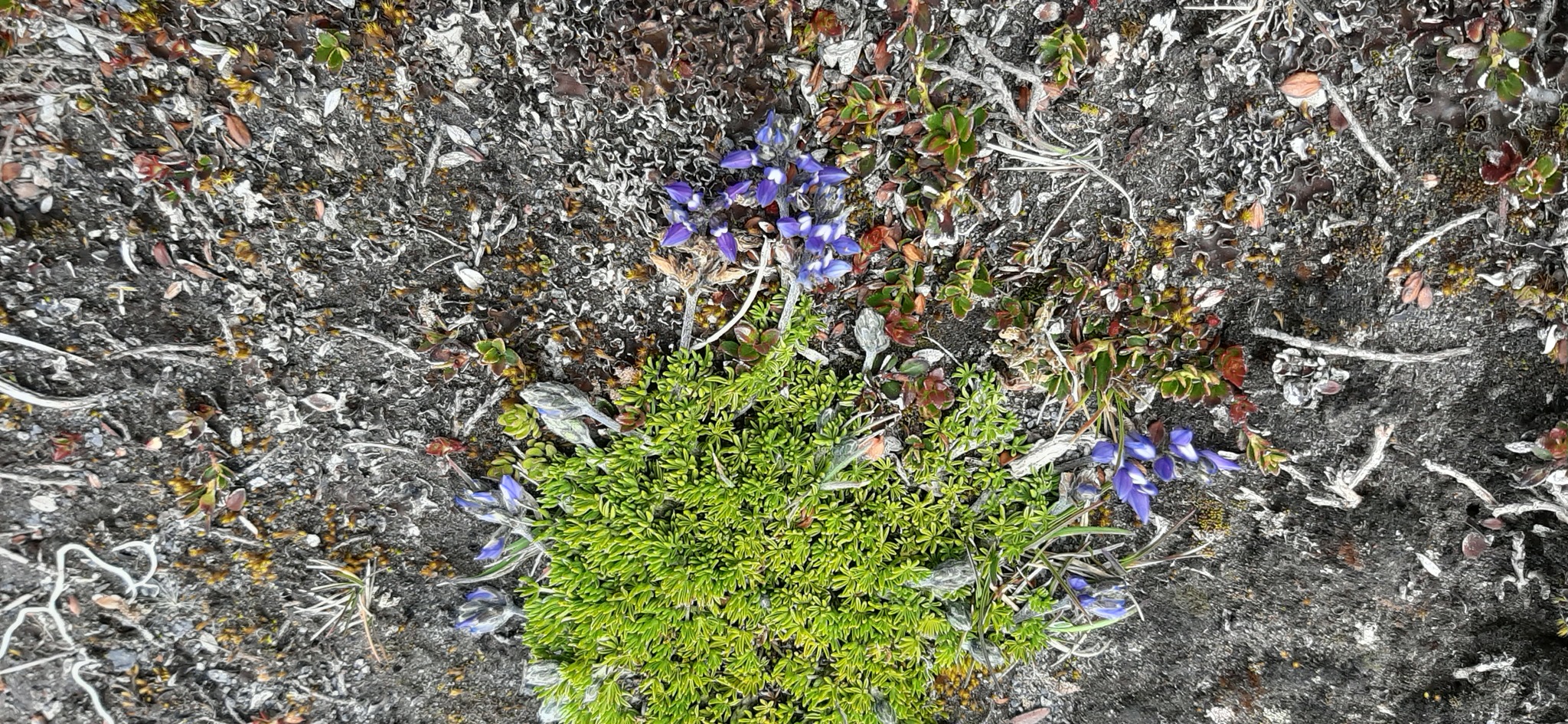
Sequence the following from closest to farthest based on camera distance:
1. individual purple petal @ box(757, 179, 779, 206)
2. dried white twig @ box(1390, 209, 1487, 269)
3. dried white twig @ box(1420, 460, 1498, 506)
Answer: dried white twig @ box(1390, 209, 1487, 269) → individual purple petal @ box(757, 179, 779, 206) → dried white twig @ box(1420, 460, 1498, 506)

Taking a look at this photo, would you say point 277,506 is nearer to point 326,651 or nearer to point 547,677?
point 326,651

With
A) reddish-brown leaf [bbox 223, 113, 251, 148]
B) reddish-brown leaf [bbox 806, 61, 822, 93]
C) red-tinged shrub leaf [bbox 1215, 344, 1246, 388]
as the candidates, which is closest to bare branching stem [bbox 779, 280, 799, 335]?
reddish-brown leaf [bbox 806, 61, 822, 93]

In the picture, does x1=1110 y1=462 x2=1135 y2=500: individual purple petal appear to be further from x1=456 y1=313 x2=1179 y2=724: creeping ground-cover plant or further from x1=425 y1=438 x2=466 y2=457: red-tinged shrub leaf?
x1=425 y1=438 x2=466 y2=457: red-tinged shrub leaf

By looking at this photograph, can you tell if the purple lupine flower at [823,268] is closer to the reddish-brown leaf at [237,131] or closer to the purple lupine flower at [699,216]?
the purple lupine flower at [699,216]

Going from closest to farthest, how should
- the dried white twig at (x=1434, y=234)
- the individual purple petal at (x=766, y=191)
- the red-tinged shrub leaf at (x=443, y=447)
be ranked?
the dried white twig at (x=1434, y=234) → the individual purple petal at (x=766, y=191) → the red-tinged shrub leaf at (x=443, y=447)

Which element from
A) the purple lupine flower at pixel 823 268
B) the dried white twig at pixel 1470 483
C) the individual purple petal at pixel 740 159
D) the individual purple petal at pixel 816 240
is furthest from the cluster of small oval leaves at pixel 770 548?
the dried white twig at pixel 1470 483

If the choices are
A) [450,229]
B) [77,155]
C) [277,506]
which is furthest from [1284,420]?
[77,155]

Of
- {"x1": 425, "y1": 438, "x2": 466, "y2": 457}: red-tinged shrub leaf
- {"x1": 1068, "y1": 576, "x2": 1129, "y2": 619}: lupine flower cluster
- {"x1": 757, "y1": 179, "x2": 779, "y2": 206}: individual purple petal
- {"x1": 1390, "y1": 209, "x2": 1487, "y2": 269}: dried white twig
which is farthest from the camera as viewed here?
{"x1": 1068, "y1": 576, "x2": 1129, "y2": 619}: lupine flower cluster
